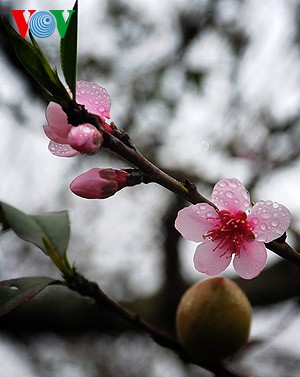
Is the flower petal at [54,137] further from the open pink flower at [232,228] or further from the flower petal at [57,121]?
the open pink flower at [232,228]

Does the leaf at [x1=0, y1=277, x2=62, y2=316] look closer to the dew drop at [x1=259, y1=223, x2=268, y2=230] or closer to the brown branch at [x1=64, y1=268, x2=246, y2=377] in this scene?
the brown branch at [x1=64, y1=268, x2=246, y2=377]

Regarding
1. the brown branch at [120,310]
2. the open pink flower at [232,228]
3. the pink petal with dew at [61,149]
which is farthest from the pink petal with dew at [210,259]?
the pink petal with dew at [61,149]

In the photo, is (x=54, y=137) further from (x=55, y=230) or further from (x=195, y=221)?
(x=195, y=221)

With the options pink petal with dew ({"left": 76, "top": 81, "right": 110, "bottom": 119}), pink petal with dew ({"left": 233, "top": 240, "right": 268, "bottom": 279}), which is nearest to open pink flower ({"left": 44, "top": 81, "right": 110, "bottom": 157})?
pink petal with dew ({"left": 76, "top": 81, "right": 110, "bottom": 119})

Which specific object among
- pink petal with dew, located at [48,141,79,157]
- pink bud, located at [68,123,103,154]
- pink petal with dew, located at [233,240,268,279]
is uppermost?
pink bud, located at [68,123,103,154]

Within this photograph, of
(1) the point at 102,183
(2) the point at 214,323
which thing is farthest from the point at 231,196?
(2) the point at 214,323

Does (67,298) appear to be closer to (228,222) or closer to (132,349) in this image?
(132,349)
